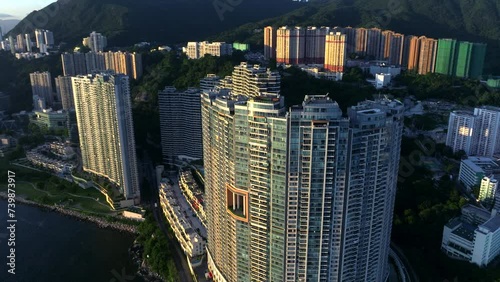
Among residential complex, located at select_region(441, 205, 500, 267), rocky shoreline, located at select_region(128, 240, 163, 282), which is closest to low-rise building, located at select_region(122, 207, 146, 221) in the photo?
rocky shoreline, located at select_region(128, 240, 163, 282)

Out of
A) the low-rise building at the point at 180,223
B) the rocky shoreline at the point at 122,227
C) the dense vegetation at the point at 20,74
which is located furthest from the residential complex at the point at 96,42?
the low-rise building at the point at 180,223

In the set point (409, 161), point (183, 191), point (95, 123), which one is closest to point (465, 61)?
point (409, 161)

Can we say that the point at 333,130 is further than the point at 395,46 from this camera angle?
No

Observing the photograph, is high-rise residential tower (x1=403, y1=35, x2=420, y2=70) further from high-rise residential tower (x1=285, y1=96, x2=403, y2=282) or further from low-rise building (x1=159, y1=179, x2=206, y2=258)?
high-rise residential tower (x1=285, y1=96, x2=403, y2=282)

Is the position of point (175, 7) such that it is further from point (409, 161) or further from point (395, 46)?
point (409, 161)

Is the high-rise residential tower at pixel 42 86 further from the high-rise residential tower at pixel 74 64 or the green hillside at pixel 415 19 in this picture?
the green hillside at pixel 415 19

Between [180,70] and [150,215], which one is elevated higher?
[180,70]

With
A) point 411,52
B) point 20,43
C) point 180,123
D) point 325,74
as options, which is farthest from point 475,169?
point 20,43

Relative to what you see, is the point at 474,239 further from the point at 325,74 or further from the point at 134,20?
the point at 134,20
